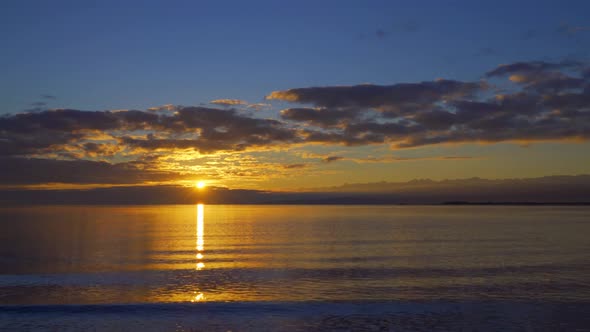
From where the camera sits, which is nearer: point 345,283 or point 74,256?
point 345,283

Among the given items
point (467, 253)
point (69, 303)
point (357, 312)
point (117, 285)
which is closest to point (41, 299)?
point (69, 303)

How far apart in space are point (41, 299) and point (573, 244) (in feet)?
150

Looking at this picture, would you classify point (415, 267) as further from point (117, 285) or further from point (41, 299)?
point (41, 299)

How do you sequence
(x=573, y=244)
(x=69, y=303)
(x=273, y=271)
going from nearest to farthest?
(x=69, y=303)
(x=273, y=271)
(x=573, y=244)

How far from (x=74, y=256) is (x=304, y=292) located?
23.0 meters

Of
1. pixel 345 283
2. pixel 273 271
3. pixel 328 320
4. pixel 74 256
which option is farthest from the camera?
pixel 74 256

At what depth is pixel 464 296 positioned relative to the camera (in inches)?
942

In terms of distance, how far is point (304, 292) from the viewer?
987 inches

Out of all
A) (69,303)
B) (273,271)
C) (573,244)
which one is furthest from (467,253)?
(69,303)

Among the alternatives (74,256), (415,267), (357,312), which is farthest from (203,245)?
(357,312)

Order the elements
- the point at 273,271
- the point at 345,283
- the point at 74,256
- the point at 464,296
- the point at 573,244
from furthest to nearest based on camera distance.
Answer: the point at 573,244, the point at 74,256, the point at 273,271, the point at 345,283, the point at 464,296

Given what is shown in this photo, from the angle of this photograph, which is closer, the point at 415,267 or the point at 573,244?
the point at 415,267

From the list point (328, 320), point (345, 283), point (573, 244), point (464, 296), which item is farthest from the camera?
point (573, 244)

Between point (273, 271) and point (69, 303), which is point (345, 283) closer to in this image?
point (273, 271)
